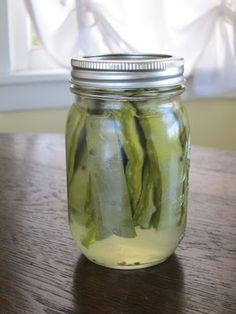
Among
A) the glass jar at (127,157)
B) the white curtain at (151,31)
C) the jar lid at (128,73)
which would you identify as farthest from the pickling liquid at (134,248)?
the white curtain at (151,31)

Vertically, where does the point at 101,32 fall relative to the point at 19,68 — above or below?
above

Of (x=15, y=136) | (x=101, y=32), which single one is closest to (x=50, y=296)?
(x=15, y=136)

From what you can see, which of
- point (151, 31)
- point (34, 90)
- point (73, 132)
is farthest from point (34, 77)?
point (73, 132)

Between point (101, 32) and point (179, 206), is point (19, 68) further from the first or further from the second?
point (179, 206)

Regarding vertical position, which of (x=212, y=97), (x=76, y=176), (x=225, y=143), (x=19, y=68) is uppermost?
(x=76, y=176)

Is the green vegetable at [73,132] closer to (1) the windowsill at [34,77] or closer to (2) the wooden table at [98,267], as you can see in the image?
(2) the wooden table at [98,267]
